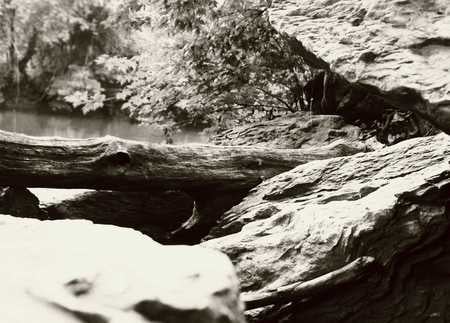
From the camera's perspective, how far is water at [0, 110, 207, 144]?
1759cm

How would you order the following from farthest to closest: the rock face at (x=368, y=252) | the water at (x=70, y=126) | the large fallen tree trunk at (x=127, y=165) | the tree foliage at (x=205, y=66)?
the water at (x=70, y=126) → the tree foliage at (x=205, y=66) → the large fallen tree trunk at (x=127, y=165) → the rock face at (x=368, y=252)

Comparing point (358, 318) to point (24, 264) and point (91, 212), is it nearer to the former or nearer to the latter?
point (24, 264)

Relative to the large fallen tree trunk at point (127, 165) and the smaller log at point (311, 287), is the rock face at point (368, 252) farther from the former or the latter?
the large fallen tree trunk at point (127, 165)

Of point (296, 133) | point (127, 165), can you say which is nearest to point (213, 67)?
point (296, 133)

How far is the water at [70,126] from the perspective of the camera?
57.7 ft

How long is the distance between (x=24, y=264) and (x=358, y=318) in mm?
1977

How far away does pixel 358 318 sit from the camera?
292cm

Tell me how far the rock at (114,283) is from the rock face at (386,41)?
1.66 m

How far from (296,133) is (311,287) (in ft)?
10.9

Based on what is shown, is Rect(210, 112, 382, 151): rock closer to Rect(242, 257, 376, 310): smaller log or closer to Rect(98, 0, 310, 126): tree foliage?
Rect(98, 0, 310, 126): tree foliage

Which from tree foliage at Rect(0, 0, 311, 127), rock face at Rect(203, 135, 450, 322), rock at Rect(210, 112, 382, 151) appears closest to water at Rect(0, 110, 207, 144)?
tree foliage at Rect(0, 0, 311, 127)

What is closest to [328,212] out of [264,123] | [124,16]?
[264,123]

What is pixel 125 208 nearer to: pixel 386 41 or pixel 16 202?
pixel 16 202

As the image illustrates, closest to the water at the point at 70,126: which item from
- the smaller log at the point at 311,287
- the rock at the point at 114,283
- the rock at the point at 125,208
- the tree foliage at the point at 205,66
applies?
the tree foliage at the point at 205,66
